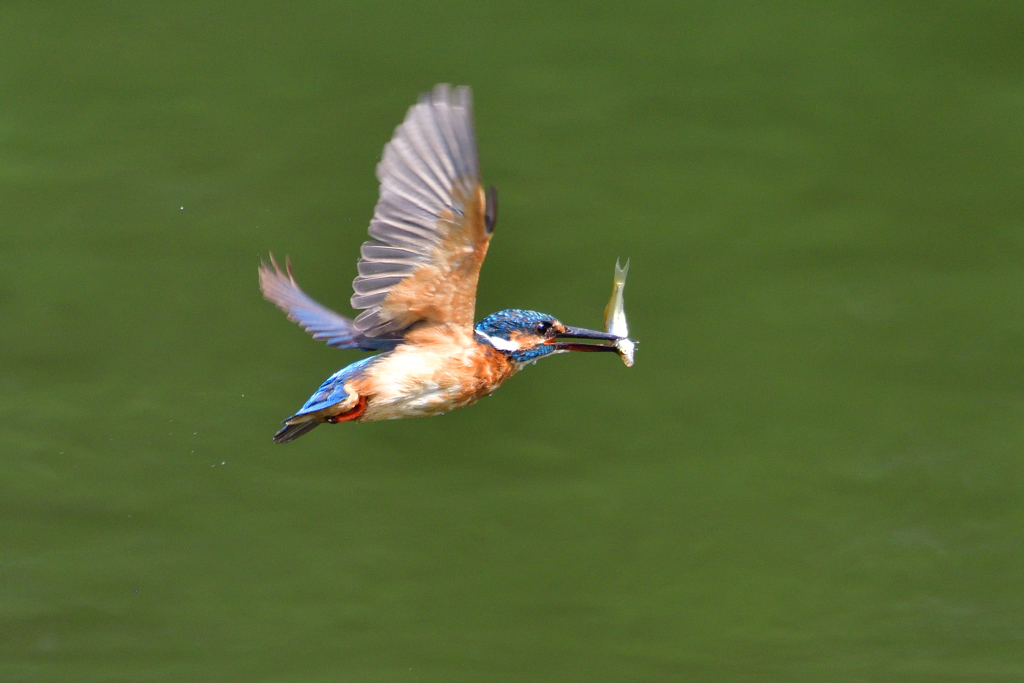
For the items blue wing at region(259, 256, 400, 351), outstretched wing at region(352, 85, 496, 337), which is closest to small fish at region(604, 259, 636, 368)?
outstretched wing at region(352, 85, 496, 337)

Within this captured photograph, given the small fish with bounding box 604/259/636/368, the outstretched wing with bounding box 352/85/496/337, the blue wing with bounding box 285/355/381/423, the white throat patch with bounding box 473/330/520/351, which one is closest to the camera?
the outstretched wing with bounding box 352/85/496/337

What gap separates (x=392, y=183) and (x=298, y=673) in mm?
2188

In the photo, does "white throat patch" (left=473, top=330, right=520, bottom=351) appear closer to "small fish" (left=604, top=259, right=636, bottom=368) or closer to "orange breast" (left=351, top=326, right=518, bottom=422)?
"orange breast" (left=351, top=326, right=518, bottom=422)

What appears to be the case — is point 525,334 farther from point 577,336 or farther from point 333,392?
point 333,392

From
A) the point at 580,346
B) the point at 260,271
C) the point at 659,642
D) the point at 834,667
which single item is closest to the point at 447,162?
the point at 580,346

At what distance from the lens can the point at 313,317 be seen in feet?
11.0

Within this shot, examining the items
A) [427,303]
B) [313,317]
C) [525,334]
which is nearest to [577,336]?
[525,334]

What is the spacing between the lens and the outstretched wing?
2.71 m

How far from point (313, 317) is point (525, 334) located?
686mm

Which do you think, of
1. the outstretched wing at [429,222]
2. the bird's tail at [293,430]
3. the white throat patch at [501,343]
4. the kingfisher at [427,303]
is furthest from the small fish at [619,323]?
the bird's tail at [293,430]

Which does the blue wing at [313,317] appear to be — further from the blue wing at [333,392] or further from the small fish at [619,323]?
the small fish at [619,323]

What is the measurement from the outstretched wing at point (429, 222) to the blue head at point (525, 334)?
0.15 meters

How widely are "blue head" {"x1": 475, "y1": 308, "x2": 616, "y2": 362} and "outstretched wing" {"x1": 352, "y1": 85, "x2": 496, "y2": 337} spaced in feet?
0.51

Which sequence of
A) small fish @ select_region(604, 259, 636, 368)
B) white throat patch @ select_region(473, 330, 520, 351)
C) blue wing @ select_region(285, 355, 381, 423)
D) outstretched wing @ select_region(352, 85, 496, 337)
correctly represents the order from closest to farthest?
outstretched wing @ select_region(352, 85, 496, 337), blue wing @ select_region(285, 355, 381, 423), white throat patch @ select_region(473, 330, 520, 351), small fish @ select_region(604, 259, 636, 368)
